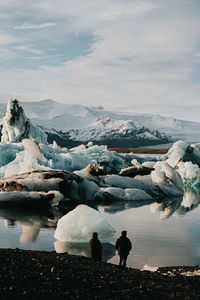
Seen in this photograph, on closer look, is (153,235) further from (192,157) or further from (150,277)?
(192,157)

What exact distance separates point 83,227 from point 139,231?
3622 mm

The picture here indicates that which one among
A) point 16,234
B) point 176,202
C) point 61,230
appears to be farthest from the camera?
point 176,202

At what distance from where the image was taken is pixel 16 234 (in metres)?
16.9

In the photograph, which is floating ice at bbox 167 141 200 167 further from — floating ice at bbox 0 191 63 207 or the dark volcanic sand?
the dark volcanic sand

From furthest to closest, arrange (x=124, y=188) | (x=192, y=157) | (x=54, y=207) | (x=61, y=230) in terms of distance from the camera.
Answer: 1. (x=192, y=157)
2. (x=124, y=188)
3. (x=54, y=207)
4. (x=61, y=230)

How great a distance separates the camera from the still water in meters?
13.8

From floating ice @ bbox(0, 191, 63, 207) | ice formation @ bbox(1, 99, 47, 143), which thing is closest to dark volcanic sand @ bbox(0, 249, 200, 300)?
floating ice @ bbox(0, 191, 63, 207)

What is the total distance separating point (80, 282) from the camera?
852 centimetres

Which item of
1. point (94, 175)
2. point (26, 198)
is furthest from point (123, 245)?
point (94, 175)

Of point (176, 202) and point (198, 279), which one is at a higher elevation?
point (198, 279)

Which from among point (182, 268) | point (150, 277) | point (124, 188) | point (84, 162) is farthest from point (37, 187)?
point (150, 277)

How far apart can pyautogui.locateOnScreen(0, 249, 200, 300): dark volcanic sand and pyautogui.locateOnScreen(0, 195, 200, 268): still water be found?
280 centimetres

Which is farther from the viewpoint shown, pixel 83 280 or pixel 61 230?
pixel 61 230

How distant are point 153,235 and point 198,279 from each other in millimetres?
7769
